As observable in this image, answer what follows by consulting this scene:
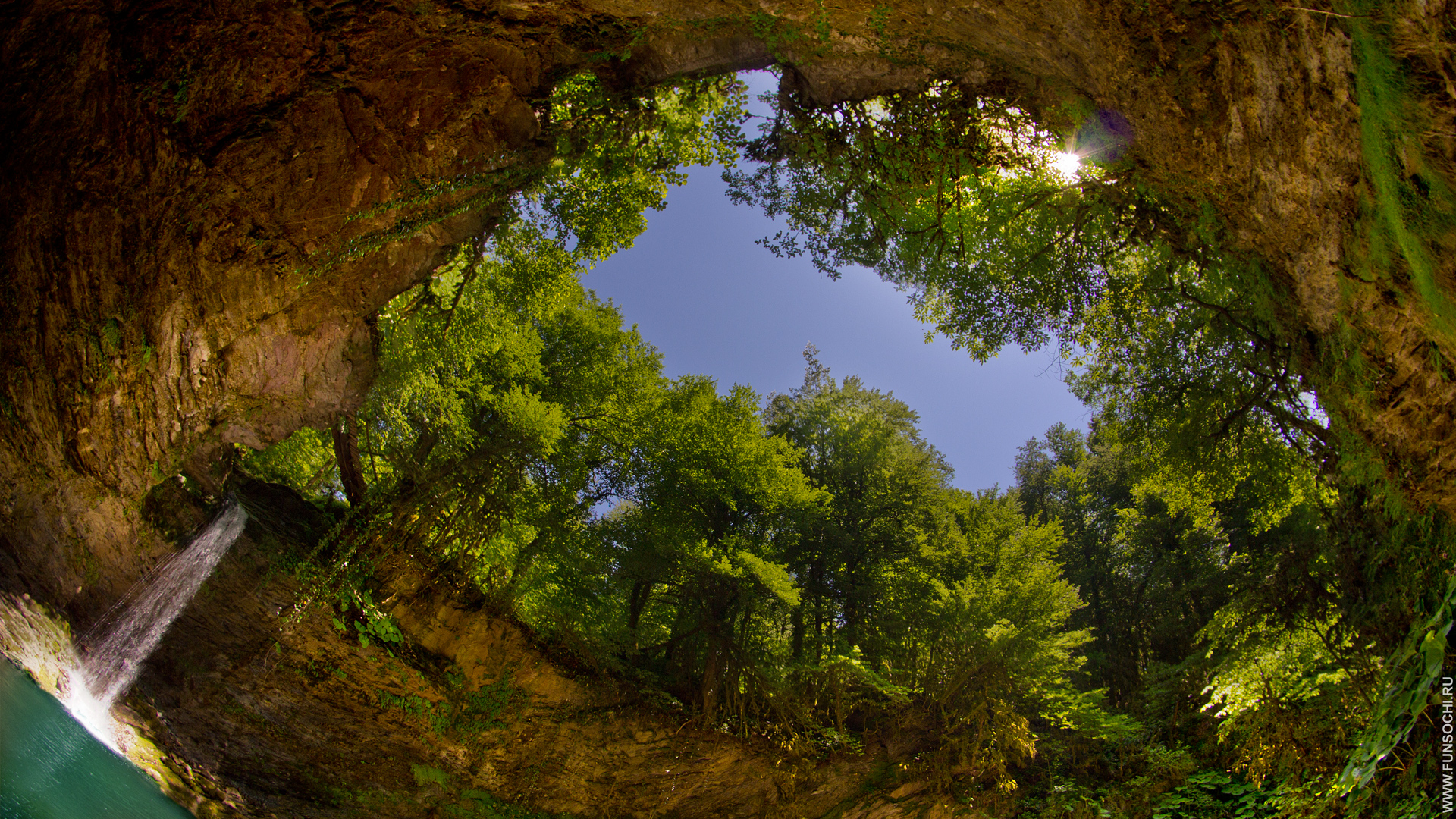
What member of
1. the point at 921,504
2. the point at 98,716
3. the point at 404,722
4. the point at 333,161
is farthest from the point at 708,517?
the point at 333,161

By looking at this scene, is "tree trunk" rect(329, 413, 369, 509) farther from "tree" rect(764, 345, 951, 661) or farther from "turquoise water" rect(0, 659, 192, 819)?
"tree" rect(764, 345, 951, 661)

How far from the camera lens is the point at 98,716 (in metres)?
6.57

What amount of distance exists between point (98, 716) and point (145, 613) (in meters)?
1.03

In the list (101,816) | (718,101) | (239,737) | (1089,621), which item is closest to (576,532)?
(239,737)

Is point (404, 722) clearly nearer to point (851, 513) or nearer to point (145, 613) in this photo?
point (145, 613)

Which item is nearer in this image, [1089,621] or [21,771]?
[21,771]

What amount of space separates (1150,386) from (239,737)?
12.8 metres

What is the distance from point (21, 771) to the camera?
5.38 metres

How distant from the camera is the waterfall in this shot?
261 inches

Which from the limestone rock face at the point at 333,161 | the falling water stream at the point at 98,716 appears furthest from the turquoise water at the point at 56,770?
the limestone rock face at the point at 333,161

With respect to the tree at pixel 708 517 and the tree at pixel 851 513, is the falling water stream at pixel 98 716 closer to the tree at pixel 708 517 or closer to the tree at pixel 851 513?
the tree at pixel 708 517

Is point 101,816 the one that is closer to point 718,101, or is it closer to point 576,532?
point 576,532

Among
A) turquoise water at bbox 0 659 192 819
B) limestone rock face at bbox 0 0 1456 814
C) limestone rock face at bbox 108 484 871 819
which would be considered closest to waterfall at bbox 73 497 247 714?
limestone rock face at bbox 108 484 871 819

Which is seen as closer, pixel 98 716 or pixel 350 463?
pixel 98 716
